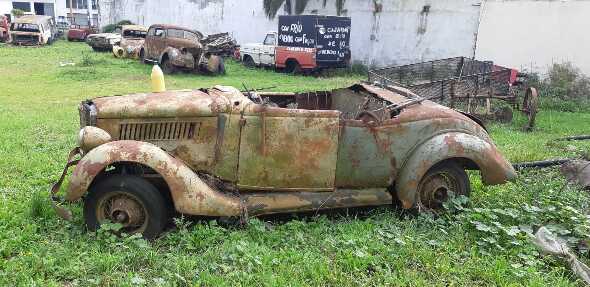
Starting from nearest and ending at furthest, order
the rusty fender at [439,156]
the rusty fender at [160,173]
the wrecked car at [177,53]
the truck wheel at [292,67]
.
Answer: the rusty fender at [160,173] → the rusty fender at [439,156] → the wrecked car at [177,53] → the truck wheel at [292,67]

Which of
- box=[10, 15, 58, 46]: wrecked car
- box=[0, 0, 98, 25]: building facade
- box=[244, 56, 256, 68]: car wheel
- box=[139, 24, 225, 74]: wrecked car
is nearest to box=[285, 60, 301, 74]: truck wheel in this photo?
box=[244, 56, 256, 68]: car wheel

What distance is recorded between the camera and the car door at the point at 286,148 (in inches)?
177

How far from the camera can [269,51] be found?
1944cm

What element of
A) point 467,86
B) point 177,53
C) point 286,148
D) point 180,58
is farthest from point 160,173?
point 177,53

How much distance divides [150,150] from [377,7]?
17.1m

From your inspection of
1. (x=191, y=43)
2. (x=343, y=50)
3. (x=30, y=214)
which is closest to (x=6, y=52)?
(x=191, y=43)

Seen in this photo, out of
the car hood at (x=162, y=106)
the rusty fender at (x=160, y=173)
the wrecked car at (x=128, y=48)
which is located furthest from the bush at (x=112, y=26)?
the rusty fender at (x=160, y=173)

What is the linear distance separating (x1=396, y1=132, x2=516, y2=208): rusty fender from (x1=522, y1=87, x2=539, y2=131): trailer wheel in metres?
5.48

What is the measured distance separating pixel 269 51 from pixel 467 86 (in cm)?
1073

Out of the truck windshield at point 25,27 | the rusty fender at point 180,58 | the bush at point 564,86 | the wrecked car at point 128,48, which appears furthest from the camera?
the truck windshield at point 25,27

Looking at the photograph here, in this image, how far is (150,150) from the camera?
4211 millimetres

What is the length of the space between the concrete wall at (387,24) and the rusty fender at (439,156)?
42.6 ft

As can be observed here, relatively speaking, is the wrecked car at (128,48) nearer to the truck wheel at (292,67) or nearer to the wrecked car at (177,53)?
the wrecked car at (177,53)

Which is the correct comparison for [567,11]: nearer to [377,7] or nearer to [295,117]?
[377,7]
